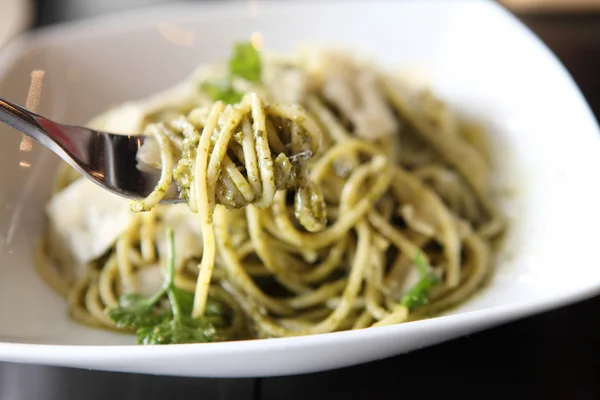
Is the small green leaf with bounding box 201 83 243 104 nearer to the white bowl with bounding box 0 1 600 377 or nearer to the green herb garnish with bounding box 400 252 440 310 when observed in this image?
the white bowl with bounding box 0 1 600 377

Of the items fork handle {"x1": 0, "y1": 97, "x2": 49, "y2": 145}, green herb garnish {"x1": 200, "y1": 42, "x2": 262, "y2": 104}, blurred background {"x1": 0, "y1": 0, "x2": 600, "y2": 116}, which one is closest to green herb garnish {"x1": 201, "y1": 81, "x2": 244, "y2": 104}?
green herb garnish {"x1": 200, "y1": 42, "x2": 262, "y2": 104}

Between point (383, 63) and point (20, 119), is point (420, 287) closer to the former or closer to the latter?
point (20, 119)

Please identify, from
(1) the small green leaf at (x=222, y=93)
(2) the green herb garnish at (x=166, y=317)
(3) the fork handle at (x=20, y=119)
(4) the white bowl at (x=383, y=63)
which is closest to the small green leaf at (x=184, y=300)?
(2) the green herb garnish at (x=166, y=317)

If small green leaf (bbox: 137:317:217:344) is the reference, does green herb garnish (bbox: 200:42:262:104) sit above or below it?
above

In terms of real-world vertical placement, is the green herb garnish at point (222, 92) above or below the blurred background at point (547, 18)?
below

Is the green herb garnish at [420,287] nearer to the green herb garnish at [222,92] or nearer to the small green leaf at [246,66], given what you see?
the green herb garnish at [222,92]
